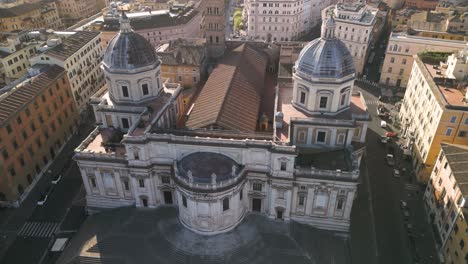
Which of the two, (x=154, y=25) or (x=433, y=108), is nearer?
(x=433, y=108)

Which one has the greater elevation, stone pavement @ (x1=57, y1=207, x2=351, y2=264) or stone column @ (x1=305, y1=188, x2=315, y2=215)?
stone column @ (x1=305, y1=188, x2=315, y2=215)

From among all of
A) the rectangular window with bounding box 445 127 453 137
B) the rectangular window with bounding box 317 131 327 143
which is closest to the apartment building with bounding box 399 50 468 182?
the rectangular window with bounding box 445 127 453 137

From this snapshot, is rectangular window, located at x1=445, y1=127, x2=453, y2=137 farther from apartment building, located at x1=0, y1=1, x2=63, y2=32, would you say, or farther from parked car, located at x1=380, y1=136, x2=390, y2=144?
apartment building, located at x1=0, y1=1, x2=63, y2=32

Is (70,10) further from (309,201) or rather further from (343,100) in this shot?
(309,201)

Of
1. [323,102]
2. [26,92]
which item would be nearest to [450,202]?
[323,102]

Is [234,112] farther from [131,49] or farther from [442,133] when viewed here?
[442,133]

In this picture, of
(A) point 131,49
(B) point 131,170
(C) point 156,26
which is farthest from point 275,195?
(C) point 156,26

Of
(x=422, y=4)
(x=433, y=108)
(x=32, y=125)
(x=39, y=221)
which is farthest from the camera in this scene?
(x=422, y=4)
